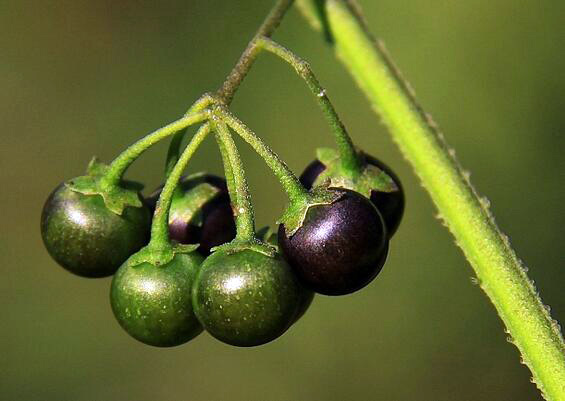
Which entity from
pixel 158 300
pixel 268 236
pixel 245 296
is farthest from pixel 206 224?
pixel 245 296

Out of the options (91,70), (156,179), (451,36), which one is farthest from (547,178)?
(91,70)

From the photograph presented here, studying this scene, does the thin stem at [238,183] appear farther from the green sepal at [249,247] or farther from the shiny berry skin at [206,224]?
the shiny berry skin at [206,224]

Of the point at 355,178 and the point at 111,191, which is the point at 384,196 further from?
the point at 111,191

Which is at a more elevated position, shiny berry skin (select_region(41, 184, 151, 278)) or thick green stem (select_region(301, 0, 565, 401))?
thick green stem (select_region(301, 0, 565, 401))

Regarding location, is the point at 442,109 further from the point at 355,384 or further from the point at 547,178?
the point at 355,384

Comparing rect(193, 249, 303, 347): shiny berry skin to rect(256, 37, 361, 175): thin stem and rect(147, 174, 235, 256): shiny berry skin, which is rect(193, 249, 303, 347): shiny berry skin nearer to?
rect(147, 174, 235, 256): shiny berry skin

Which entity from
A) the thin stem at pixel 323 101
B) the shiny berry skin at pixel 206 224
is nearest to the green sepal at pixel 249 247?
the shiny berry skin at pixel 206 224

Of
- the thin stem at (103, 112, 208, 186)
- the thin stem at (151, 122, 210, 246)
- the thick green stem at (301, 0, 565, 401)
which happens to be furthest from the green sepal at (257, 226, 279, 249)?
Answer: the thick green stem at (301, 0, 565, 401)
